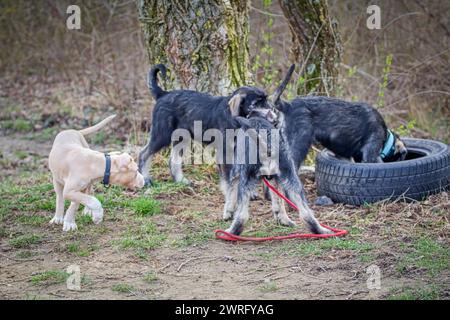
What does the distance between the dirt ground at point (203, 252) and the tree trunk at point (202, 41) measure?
5.22ft

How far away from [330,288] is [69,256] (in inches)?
97.4

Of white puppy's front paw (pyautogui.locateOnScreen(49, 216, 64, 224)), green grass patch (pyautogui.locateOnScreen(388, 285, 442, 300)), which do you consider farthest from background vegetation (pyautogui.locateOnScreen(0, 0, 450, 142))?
green grass patch (pyautogui.locateOnScreen(388, 285, 442, 300))

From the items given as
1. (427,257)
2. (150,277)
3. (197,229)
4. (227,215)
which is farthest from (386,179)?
(150,277)

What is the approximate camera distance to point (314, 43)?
9.16 meters

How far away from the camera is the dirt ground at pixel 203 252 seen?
17.4 feet

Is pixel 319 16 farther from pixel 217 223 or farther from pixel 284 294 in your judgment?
pixel 284 294

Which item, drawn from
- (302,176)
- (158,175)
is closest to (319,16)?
(302,176)

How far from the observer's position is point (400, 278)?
5367mm

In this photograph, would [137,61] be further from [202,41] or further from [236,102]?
[236,102]

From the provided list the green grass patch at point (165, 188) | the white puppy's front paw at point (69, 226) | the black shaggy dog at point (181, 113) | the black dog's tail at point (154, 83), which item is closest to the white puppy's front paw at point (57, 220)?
the white puppy's front paw at point (69, 226)

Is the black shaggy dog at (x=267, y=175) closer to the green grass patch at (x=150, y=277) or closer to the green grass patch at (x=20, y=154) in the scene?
the green grass patch at (x=150, y=277)

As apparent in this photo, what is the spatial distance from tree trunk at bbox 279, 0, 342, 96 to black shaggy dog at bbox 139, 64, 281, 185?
1842 millimetres

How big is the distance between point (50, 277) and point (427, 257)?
3.26 metres

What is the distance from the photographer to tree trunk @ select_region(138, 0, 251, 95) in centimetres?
873
